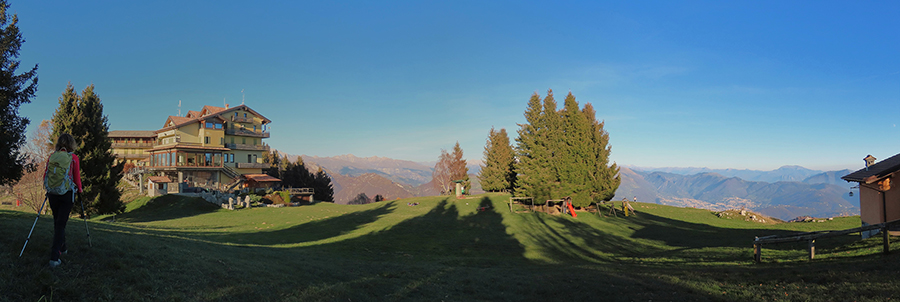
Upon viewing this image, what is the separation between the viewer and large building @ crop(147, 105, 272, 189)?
52.8 metres

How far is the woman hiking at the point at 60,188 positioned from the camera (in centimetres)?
643

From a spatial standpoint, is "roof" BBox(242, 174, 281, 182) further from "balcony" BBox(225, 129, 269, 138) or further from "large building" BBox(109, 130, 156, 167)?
"large building" BBox(109, 130, 156, 167)

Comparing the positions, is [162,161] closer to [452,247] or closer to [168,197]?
[168,197]

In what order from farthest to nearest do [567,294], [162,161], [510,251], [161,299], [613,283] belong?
[162,161] → [510,251] → [613,283] → [567,294] → [161,299]

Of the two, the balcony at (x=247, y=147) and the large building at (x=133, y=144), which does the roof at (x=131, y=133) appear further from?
the balcony at (x=247, y=147)

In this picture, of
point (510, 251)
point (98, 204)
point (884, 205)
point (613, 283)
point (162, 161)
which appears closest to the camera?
point (613, 283)

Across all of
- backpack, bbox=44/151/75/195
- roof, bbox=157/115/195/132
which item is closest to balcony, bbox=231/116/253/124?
roof, bbox=157/115/195/132

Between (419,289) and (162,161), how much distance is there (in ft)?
198

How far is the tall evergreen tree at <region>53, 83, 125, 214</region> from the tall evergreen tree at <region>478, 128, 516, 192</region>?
42543 millimetres

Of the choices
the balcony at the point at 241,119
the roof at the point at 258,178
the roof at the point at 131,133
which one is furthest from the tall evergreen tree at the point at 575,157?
the roof at the point at 131,133

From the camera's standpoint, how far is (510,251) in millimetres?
20734

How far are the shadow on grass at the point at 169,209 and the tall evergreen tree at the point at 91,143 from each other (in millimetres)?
2131

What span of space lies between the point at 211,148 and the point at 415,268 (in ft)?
177

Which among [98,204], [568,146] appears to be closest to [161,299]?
[98,204]
